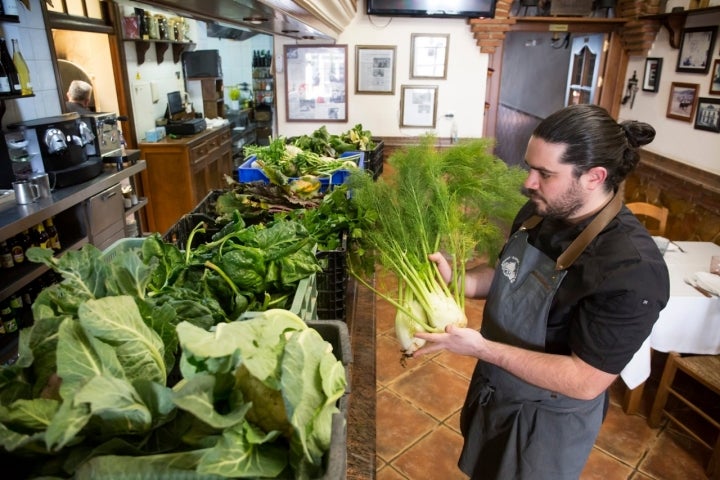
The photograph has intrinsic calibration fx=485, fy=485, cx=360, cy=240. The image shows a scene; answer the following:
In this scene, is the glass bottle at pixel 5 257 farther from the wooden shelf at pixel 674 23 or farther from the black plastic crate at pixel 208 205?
the wooden shelf at pixel 674 23

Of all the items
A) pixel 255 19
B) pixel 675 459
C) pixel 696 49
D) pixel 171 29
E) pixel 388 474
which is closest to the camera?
pixel 255 19

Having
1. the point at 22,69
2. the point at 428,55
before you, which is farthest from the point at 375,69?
the point at 22,69

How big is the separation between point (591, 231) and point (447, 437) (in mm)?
1636

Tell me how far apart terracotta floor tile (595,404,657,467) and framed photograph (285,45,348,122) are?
12.3 ft

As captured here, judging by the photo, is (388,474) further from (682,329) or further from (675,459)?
(682,329)

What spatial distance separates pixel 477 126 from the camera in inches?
206

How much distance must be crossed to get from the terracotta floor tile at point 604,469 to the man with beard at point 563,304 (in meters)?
0.94

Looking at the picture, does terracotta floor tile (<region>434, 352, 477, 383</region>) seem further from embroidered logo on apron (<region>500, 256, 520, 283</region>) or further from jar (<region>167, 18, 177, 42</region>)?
jar (<region>167, 18, 177, 42</region>)

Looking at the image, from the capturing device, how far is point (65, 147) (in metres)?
3.22

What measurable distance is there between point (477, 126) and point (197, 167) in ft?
10.2

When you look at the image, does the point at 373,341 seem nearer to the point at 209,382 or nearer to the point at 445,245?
the point at 445,245

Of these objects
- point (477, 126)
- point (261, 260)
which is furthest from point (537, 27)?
point (261, 260)

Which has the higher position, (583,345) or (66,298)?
(66,298)

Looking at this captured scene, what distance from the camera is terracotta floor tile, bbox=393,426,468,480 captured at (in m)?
2.35
